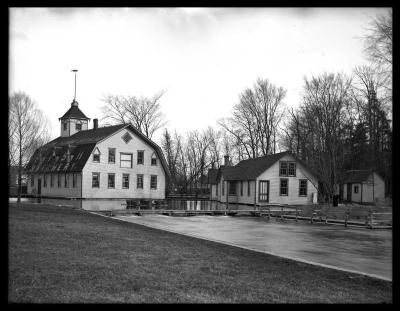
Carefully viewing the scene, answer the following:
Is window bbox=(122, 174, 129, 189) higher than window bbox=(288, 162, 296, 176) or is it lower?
lower

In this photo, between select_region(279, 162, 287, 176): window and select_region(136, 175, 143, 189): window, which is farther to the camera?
select_region(136, 175, 143, 189): window

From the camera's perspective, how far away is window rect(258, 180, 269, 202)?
163ft

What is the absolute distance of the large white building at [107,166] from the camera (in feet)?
169

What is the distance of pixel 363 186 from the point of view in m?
58.6

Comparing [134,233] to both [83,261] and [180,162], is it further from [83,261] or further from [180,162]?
[180,162]

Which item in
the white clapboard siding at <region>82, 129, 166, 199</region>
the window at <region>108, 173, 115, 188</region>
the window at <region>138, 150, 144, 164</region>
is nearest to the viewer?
the white clapboard siding at <region>82, 129, 166, 199</region>

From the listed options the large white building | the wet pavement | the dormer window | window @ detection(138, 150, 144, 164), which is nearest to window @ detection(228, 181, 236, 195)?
the large white building

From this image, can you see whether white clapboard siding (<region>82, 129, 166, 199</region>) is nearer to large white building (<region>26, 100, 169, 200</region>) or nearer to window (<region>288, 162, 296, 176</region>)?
large white building (<region>26, 100, 169, 200</region>)

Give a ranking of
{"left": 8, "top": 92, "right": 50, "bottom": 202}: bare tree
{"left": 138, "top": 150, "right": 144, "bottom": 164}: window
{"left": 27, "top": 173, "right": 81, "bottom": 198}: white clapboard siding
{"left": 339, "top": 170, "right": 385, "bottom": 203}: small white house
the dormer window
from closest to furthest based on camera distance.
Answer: {"left": 8, "top": 92, "right": 50, "bottom": 202}: bare tree → {"left": 27, "top": 173, "right": 81, "bottom": 198}: white clapboard siding → {"left": 138, "top": 150, "right": 144, "bottom": 164}: window → the dormer window → {"left": 339, "top": 170, "right": 385, "bottom": 203}: small white house

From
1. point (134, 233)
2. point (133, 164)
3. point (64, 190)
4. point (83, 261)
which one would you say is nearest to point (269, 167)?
point (133, 164)

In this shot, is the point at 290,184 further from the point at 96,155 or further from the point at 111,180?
the point at 96,155

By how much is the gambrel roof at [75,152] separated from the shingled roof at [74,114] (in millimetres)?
5621

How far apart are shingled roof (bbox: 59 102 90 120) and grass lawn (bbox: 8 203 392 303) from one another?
5440 centimetres

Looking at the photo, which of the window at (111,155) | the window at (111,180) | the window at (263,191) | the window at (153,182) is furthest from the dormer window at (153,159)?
the window at (263,191)
